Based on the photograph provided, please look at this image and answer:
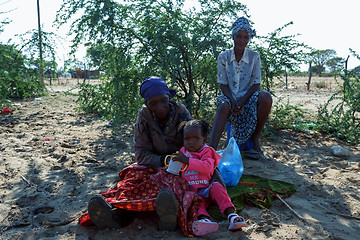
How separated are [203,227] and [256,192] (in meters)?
0.92

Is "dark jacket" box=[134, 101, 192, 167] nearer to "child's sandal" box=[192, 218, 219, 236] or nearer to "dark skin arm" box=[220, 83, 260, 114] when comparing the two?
"child's sandal" box=[192, 218, 219, 236]

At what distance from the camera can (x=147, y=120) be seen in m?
2.71

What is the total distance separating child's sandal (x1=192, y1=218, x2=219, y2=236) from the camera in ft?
6.81

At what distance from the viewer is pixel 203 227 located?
82.2 inches

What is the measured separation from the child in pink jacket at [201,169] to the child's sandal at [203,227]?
7cm

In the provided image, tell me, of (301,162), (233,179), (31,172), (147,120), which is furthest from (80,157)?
(301,162)

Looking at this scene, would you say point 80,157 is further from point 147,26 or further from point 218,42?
point 218,42

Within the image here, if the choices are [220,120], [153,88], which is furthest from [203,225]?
[220,120]

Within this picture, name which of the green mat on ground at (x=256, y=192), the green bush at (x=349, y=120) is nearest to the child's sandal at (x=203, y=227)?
the green mat on ground at (x=256, y=192)

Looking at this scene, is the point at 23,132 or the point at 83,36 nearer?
the point at 83,36

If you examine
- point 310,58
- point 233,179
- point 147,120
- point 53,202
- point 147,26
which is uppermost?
point 147,26

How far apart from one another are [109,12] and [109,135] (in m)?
2.24

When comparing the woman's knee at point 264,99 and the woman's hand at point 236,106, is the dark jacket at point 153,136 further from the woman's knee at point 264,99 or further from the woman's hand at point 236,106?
the woman's knee at point 264,99

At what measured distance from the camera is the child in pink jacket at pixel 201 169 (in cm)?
225
